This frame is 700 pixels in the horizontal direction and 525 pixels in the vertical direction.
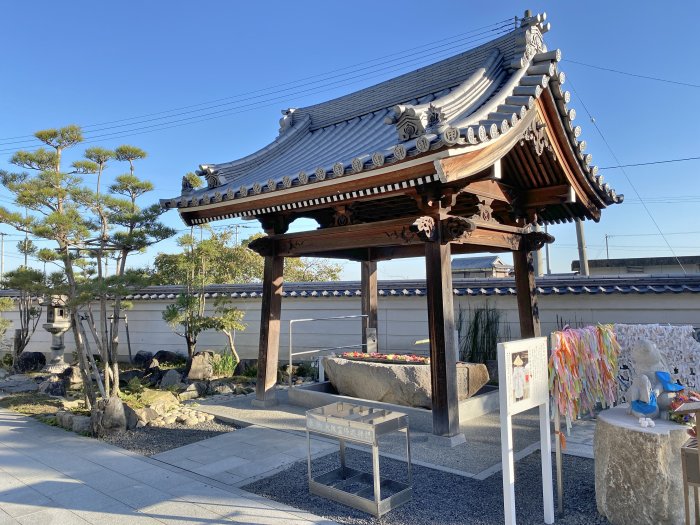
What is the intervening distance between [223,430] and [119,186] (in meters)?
4.00

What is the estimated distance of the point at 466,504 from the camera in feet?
12.3

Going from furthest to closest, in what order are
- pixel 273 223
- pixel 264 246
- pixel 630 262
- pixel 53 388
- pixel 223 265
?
pixel 630 262 → pixel 223 265 → pixel 53 388 → pixel 273 223 → pixel 264 246

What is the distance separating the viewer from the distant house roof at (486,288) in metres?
7.89

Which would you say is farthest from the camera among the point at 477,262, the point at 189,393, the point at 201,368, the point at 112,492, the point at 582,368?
the point at 477,262

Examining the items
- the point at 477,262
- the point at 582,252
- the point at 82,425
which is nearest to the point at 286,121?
the point at 82,425

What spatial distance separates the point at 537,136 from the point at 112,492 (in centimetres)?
545

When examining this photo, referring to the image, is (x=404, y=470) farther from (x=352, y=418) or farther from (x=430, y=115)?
A: (x=430, y=115)

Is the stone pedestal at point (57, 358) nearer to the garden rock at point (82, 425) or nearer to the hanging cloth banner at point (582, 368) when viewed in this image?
the garden rock at point (82, 425)

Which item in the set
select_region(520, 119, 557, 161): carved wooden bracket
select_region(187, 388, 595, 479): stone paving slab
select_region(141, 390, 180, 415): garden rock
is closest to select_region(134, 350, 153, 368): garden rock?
select_region(141, 390, 180, 415): garden rock

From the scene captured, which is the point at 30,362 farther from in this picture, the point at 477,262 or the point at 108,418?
the point at 477,262

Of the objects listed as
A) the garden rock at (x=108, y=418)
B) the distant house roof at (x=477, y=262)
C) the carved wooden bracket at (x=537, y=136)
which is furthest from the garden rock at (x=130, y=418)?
the distant house roof at (x=477, y=262)

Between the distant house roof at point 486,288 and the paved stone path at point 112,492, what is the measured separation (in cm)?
451

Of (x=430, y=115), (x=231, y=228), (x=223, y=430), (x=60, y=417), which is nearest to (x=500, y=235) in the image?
(x=430, y=115)

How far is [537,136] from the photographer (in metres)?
5.39
